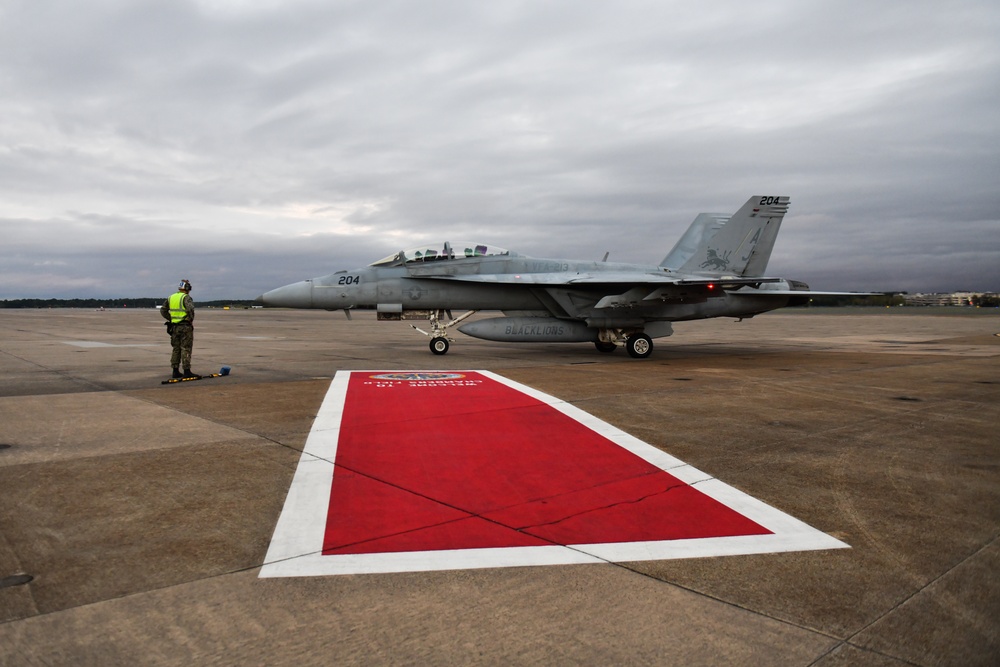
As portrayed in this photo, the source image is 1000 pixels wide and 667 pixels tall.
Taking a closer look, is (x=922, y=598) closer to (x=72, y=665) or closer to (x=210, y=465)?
(x=72, y=665)

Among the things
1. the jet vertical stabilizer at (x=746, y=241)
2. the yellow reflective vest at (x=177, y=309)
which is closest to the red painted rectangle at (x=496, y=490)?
the yellow reflective vest at (x=177, y=309)

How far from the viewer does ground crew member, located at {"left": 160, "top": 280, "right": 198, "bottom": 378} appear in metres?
11.2

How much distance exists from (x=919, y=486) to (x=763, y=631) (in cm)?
306

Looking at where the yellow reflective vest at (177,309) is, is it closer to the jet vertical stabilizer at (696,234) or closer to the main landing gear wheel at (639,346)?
the main landing gear wheel at (639,346)

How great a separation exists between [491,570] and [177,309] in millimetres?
9947

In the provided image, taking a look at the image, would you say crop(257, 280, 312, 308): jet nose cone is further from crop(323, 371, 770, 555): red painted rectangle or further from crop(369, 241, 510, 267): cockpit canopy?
crop(323, 371, 770, 555): red painted rectangle

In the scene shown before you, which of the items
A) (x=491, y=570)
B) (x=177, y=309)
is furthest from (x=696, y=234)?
(x=491, y=570)

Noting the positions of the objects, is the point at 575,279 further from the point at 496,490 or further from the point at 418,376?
the point at 496,490

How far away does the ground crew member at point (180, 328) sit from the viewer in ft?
36.7

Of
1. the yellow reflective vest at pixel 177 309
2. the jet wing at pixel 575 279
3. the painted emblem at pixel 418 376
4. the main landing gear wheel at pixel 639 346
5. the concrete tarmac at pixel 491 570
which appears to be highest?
the jet wing at pixel 575 279

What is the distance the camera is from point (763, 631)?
8.89ft

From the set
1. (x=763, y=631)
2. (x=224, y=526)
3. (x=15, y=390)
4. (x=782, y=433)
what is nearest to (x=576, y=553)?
(x=763, y=631)

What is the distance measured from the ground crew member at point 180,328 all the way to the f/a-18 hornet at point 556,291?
4.31m

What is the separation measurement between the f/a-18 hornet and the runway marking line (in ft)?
28.8
